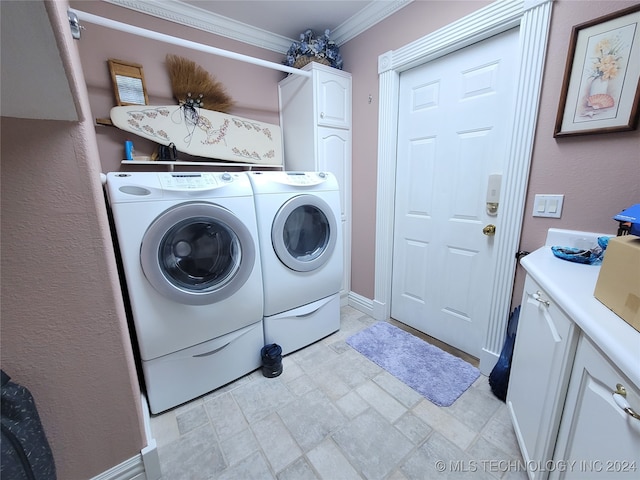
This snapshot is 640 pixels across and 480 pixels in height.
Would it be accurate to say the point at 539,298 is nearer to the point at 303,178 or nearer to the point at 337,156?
the point at 303,178

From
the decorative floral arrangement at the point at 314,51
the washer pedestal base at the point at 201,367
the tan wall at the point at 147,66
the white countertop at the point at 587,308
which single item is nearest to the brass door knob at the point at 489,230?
the white countertop at the point at 587,308

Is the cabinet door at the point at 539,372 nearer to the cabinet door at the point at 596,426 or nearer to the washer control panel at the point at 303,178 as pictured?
the cabinet door at the point at 596,426

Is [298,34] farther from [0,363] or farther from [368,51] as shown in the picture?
[0,363]

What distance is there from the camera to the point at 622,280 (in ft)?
2.06

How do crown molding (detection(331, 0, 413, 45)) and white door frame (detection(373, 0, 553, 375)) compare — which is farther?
crown molding (detection(331, 0, 413, 45))

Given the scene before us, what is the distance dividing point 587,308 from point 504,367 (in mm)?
899

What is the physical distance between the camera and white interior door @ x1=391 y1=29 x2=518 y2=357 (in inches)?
58.1

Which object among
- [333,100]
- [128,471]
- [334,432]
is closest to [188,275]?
[128,471]

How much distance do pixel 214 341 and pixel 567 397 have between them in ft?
4.83

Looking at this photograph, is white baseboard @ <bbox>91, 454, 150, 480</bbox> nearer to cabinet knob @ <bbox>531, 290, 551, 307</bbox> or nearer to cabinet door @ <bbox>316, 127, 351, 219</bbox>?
cabinet knob @ <bbox>531, 290, 551, 307</bbox>

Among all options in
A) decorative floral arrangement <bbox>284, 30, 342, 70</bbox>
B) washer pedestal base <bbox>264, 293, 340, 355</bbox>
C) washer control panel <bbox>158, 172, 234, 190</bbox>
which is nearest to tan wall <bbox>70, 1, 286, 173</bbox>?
decorative floral arrangement <bbox>284, 30, 342, 70</bbox>

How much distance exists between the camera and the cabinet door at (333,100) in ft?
6.57

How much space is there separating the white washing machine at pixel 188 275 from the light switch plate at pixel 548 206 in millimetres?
1469

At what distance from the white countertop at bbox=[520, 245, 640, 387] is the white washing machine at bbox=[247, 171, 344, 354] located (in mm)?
1114
